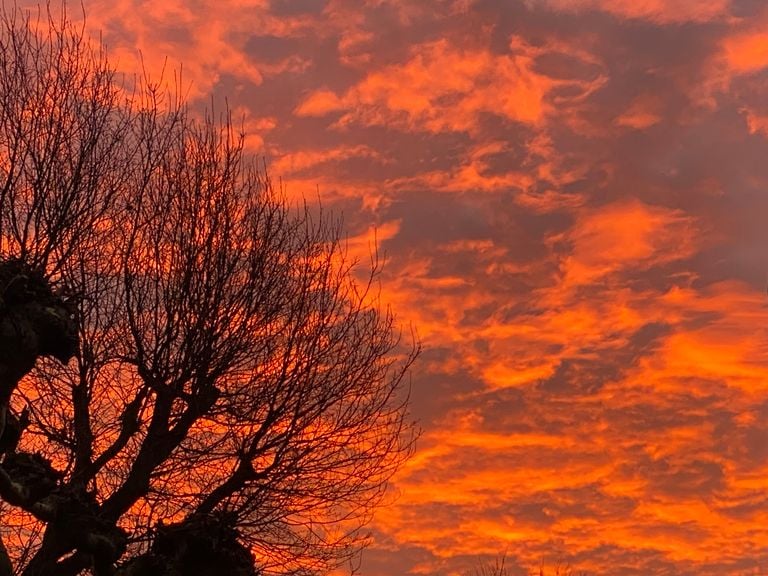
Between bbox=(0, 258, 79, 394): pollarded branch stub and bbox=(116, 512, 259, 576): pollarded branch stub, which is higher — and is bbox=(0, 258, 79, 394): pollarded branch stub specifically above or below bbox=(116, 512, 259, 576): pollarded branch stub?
above

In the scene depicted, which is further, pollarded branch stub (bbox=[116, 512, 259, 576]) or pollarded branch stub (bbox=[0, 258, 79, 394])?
pollarded branch stub (bbox=[116, 512, 259, 576])

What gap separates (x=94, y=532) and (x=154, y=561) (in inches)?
35.8

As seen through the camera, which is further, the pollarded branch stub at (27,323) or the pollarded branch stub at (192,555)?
the pollarded branch stub at (192,555)

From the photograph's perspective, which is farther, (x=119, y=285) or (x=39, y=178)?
(x=119, y=285)

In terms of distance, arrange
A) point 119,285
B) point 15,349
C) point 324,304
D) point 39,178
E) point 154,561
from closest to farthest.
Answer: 1. point 15,349
2. point 154,561
3. point 39,178
4. point 119,285
5. point 324,304

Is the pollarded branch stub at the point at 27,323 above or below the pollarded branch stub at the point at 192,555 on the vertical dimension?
above

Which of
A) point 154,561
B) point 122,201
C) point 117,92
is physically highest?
point 117,92

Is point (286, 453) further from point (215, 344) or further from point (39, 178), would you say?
point (39, 178)

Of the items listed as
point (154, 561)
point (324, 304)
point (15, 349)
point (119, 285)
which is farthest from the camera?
point (324, 304)

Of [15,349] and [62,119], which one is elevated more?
[62,119]

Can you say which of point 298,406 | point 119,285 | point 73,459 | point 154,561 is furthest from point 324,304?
point 154,561

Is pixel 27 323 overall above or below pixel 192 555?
above

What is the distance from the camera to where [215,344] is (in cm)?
1420

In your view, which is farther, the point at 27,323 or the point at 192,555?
A: the point at 192,555
